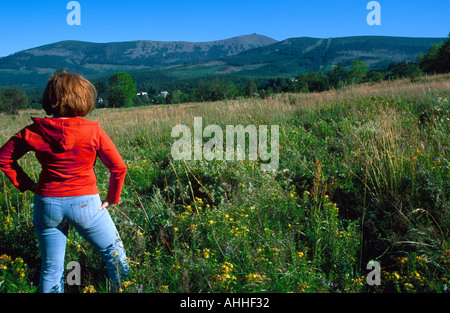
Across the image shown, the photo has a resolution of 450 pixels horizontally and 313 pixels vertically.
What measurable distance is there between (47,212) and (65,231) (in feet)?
0.90

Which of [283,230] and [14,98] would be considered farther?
[14,98]

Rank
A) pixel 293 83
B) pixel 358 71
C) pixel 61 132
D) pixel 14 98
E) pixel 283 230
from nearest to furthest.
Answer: pixel 61 132
pixel 283 230
pixel 293 83
pixel 14 98
pixel 358 71

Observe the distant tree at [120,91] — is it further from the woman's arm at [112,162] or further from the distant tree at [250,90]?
the woman's arm at [112,162]

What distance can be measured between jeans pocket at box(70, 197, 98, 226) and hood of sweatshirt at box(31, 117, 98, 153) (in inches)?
15.1

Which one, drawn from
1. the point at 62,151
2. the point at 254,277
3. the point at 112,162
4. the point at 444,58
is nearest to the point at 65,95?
the point at 62,151

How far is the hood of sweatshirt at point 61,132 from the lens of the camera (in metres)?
1.90

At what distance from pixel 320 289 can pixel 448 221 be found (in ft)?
4.81

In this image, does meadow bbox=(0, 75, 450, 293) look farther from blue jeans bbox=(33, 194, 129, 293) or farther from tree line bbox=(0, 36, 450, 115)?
tree line bbox=(0, 36, 450, 115)

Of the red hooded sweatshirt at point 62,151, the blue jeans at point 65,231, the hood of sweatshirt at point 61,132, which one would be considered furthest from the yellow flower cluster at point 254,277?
the hood of sweatshirt at point 61,132

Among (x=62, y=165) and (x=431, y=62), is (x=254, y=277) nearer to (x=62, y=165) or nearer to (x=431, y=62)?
(x=62, y=165)

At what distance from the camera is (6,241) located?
2988mm

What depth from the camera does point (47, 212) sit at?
1.95 meters

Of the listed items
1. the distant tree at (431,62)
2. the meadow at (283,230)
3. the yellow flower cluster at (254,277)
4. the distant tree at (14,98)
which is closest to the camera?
the yellow flower cluster at (254,277)

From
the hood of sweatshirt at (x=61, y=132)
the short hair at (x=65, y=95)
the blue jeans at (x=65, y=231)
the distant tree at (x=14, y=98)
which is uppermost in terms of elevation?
the distant tree at (x=14, y=98)
